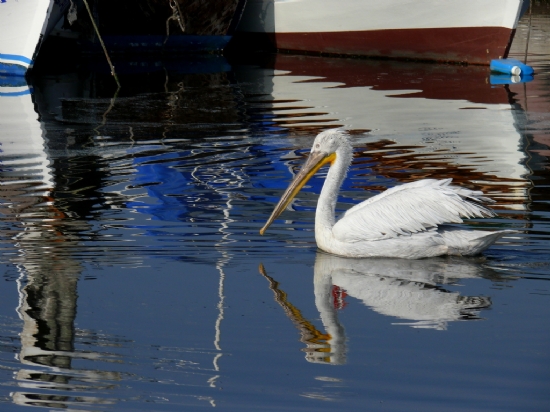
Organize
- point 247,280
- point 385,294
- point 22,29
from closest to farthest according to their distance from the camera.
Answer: point 385,294 → point 247,280 → point 22,29

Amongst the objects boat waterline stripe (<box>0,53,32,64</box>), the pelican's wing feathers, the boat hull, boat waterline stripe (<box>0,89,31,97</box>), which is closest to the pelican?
the pelican's wing feathers

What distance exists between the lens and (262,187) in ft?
24.0

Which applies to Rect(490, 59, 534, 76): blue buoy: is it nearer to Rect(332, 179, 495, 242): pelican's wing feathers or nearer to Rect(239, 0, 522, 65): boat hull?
Rect(239, 0, 522, 65): boat hull

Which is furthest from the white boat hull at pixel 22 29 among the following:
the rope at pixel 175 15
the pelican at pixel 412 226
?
the pelican at pixel 412 226

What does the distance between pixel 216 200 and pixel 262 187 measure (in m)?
0.60

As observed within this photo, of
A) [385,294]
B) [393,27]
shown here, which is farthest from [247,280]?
[393,27]

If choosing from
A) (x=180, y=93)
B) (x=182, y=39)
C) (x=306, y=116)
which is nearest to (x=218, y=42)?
(x=182, y=39)

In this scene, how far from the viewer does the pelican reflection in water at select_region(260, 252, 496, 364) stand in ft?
14.2

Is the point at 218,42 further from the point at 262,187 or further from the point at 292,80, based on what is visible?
the point at 262,187

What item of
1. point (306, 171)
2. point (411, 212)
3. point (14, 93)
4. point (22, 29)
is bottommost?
point (14, 93)

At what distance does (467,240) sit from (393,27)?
40.9 feet

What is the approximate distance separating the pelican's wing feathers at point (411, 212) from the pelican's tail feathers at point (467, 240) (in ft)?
0.30

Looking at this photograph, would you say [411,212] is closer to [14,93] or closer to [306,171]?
[306,171]

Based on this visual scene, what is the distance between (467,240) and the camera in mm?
5309
